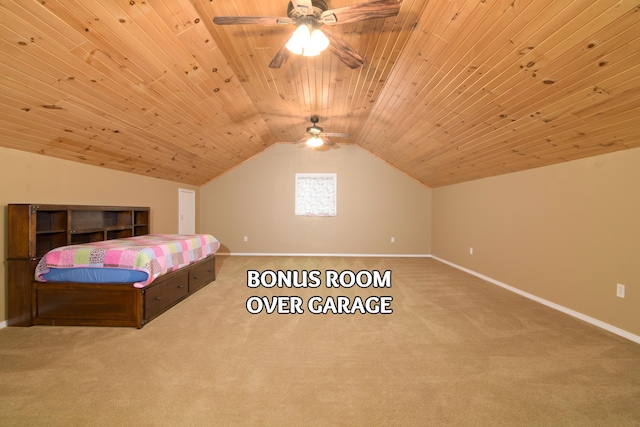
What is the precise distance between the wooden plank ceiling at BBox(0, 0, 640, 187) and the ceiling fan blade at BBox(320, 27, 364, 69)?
335 millimetres

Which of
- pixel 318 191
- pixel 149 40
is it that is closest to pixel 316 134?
pixel 318 191

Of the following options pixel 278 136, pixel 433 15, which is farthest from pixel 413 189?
pixel 433 15

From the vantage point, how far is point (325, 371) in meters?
2.06

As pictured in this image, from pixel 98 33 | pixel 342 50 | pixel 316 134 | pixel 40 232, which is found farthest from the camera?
pixel 316 134

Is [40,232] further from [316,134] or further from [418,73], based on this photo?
[418,73]

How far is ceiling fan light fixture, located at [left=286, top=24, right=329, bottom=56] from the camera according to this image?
179 cm

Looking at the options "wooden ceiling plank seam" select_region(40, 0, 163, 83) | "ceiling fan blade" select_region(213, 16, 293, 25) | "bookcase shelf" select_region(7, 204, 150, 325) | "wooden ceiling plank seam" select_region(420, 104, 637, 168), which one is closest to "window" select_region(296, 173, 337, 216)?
"wooden ceiling plank seam" select_region(420, 104, 637, 168)

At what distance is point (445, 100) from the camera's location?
10.1 ft

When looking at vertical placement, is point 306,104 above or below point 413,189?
above

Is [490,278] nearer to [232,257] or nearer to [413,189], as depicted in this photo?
[413,189]

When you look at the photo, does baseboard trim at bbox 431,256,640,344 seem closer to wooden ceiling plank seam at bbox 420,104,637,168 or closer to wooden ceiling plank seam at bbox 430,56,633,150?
wooden ceiling plank seam at bbox 420,104,637,168

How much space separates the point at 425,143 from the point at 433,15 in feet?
8.61

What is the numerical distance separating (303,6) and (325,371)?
2.28 metres

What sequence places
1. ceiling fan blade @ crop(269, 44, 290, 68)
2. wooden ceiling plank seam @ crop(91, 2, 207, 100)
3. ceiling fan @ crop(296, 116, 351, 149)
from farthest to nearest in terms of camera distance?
1. ceiling fan @ crop(296, 116, 351, 149)
2. ceiling fan blade @ crop(269, 44, 290, 68)
3. wooden ceiling plank seam @ crop(91, 2, 207, 100)
